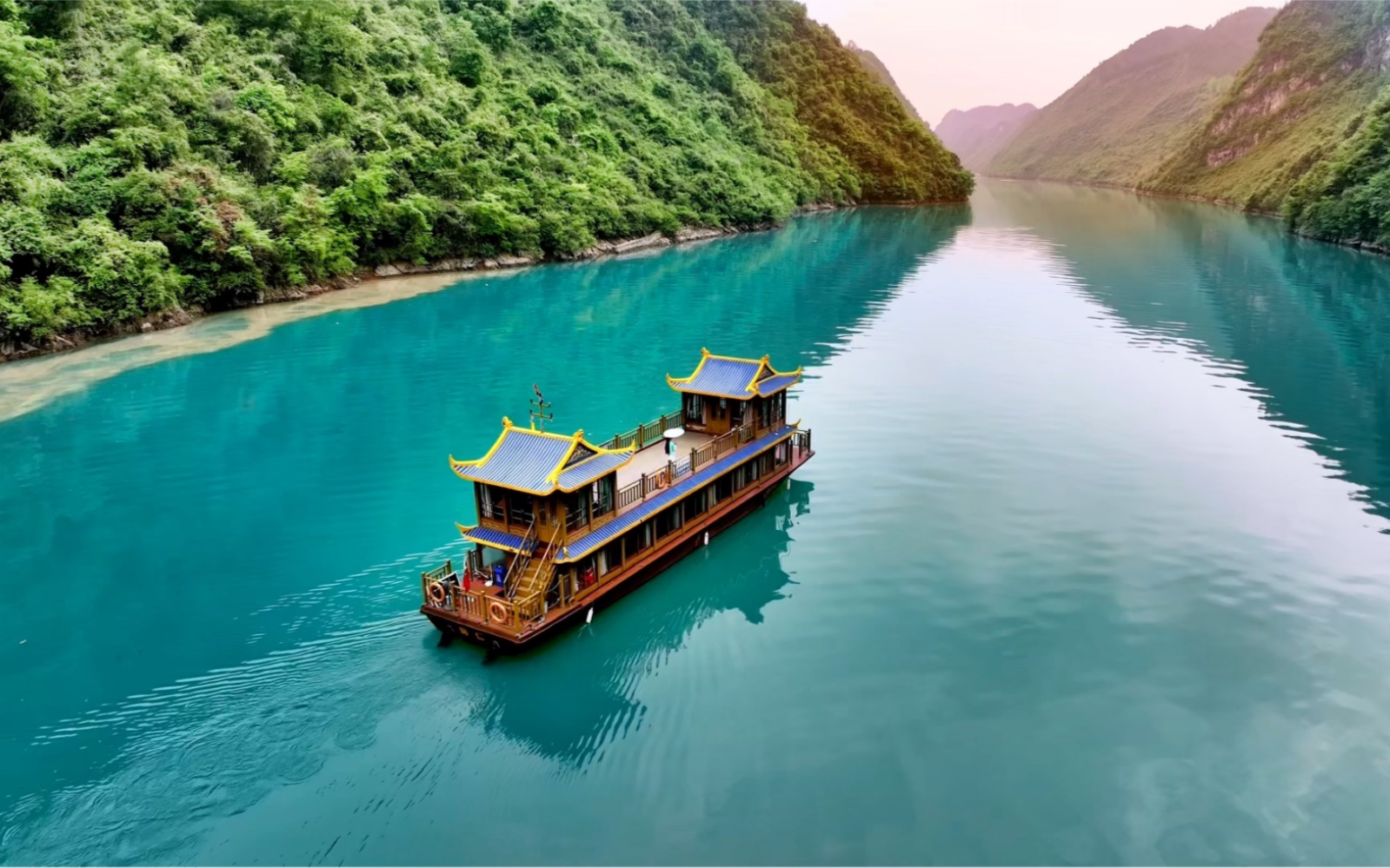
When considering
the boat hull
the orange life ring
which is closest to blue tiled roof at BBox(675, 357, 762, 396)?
the boat hull

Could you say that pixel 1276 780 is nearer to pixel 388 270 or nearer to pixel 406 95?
pixel 388 270

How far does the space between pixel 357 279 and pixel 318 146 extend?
35.8ft

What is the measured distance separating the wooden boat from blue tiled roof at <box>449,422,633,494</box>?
28 millimetres

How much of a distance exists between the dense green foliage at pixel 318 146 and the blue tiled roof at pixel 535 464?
1419 inches

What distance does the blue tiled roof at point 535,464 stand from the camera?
1950 cm

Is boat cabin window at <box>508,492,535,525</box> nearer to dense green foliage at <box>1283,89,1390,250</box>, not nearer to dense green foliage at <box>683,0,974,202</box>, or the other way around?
dense green foliage at <box>1283,89,1390,250</box>

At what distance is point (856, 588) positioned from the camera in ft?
75.8

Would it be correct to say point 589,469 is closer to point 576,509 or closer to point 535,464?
point 576,509

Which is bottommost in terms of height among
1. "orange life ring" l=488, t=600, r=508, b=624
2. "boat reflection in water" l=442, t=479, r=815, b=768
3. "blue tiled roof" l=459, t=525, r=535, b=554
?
"boat reflection in water" l=442, t=479, r=815, b=768

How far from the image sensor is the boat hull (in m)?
18.6

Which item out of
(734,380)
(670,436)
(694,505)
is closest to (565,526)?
(694,505)

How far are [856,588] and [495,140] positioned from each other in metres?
71.2

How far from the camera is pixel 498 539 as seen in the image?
20328 millimetres

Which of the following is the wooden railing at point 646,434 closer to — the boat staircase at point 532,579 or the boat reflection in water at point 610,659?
the boat reflection in water at point 610,659
